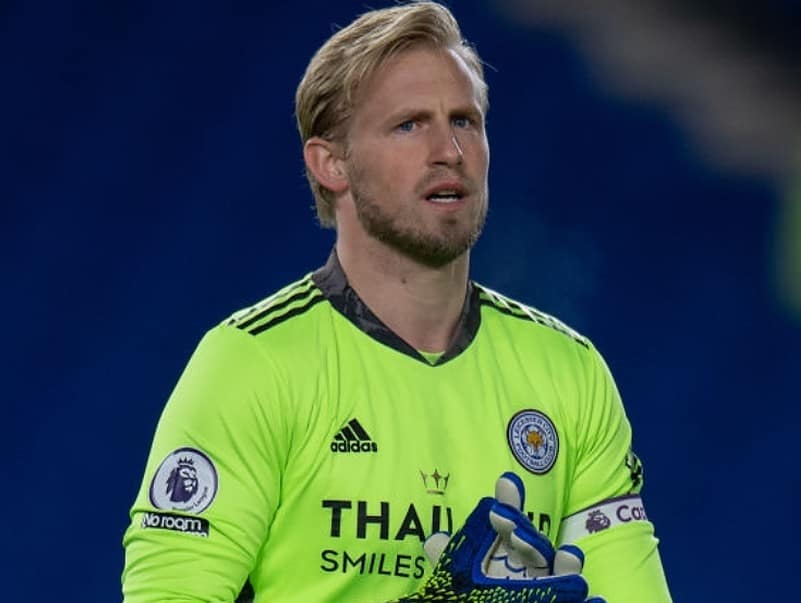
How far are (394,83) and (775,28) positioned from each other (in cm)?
252

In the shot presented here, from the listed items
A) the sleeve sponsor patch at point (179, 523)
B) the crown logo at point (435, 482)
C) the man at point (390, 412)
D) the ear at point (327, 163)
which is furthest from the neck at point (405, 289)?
the sleeve sponsor patch at point (179, 523)

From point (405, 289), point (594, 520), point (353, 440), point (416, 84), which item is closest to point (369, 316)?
point (405, 289)

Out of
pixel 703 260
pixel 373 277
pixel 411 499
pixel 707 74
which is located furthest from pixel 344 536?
pixel 707 74

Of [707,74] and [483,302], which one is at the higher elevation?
[707,74]

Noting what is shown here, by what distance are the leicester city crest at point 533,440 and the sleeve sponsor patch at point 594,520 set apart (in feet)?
0.35

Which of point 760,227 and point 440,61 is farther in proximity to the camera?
point 760,227

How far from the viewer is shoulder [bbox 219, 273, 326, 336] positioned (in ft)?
7.95

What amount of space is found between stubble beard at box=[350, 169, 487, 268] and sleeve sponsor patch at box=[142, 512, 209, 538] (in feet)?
1.67

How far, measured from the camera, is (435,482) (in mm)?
2387

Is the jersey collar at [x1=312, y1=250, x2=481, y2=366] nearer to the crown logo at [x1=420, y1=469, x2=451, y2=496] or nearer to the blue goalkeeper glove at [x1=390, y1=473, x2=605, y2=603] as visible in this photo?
the crown logo at [x1=420, y1=469, x2=451, y2=496]

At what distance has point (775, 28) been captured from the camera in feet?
15.4

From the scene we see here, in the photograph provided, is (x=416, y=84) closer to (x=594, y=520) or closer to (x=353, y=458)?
(x=353, y=458)

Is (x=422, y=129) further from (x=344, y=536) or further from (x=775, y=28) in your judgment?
(x=775, y=28)

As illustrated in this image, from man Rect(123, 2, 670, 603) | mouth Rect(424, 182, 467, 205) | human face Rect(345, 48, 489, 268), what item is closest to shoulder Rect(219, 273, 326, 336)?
man Rect(123, 2, 670, 603)
